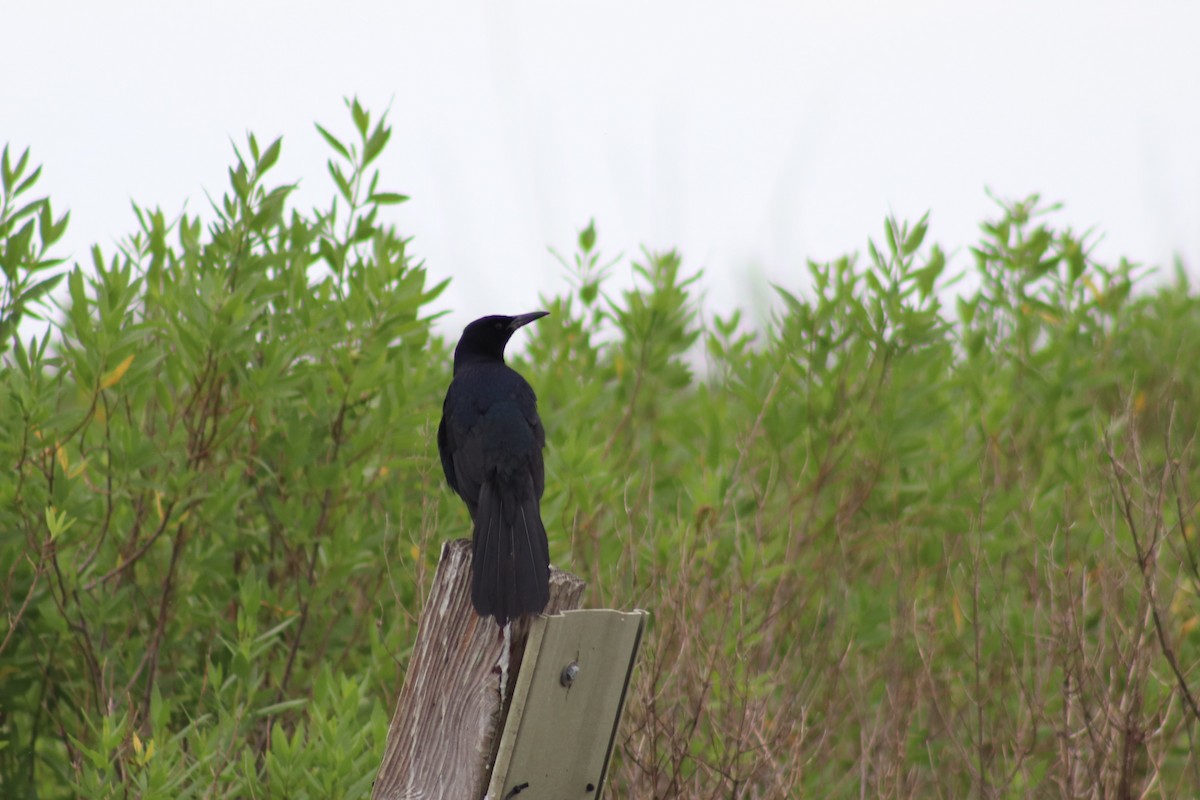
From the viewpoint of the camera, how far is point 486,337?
17.0ft

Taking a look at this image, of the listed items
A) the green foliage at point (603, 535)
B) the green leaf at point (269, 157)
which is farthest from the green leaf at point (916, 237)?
the green leaf at point (269, 157)

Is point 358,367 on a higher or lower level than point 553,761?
higher

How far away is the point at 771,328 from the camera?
6.79m

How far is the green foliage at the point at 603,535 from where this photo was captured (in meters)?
4.46

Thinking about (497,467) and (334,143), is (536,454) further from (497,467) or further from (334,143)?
(334,143)

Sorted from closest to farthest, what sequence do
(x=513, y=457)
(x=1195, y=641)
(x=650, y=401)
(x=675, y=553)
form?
(x=513, y=457) → (x=675, y=553) → (x=1195, y=641) → (x=650, y=401)

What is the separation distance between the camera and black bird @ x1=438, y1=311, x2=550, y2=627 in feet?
10.4

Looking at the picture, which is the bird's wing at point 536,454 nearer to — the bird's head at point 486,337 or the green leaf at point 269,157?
the bird's head at point 486,337

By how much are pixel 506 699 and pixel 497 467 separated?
3.69 ft

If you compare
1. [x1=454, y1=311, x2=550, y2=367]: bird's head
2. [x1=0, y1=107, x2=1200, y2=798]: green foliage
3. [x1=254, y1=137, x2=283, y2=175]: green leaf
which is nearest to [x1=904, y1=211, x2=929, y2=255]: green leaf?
[x1=0, y1=107, x2=1200, y2=798]: green foliage

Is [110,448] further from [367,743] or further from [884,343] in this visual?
[884,343]

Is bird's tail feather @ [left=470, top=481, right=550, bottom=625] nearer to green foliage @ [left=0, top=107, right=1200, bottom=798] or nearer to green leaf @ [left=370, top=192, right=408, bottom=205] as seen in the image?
green foliage @ [left=0, top=107, right=1200, bottom=798]

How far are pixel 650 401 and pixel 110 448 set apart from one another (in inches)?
123

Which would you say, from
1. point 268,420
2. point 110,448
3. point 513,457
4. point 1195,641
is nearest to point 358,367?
point 268,420
